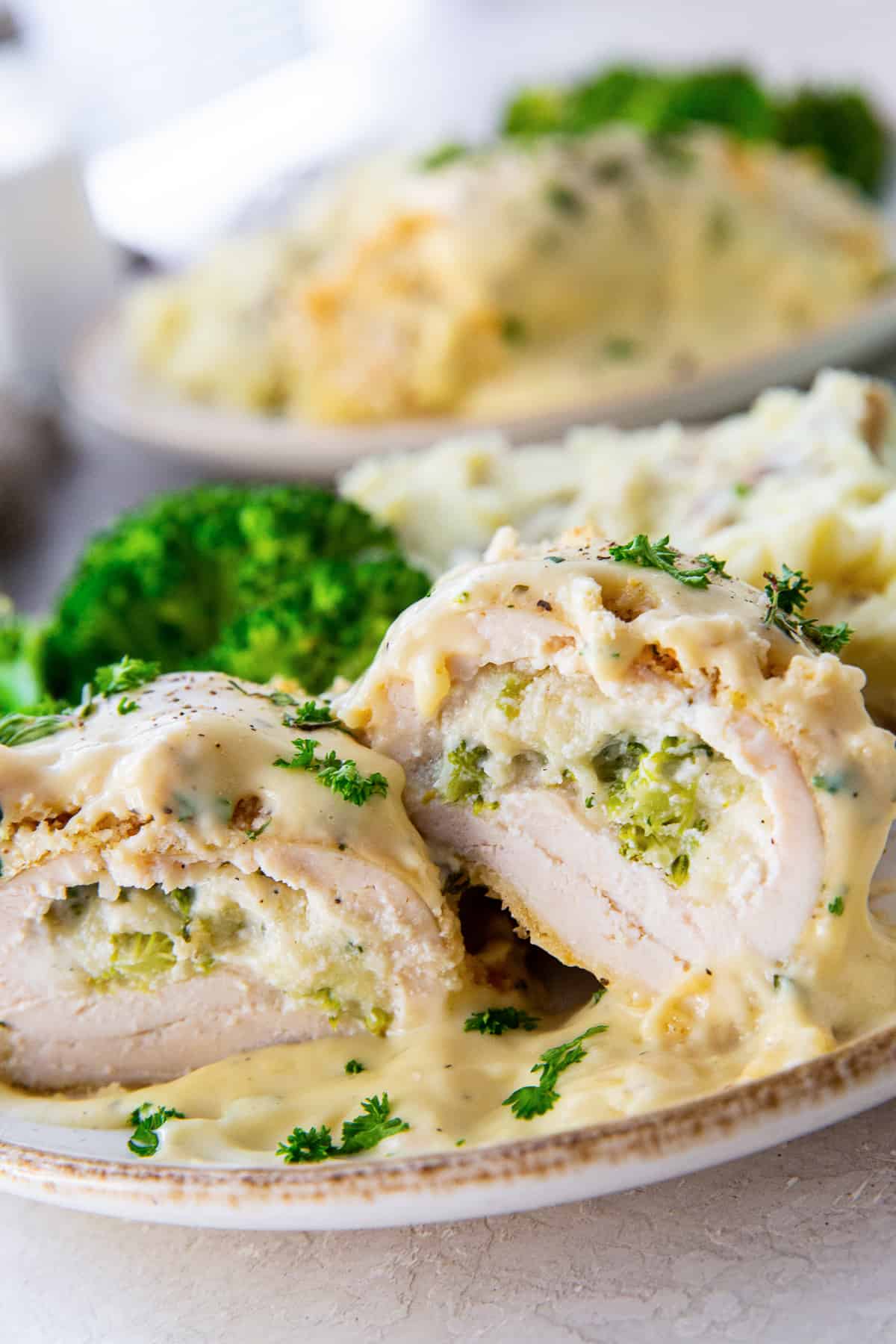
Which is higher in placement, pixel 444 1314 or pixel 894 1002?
pixel 894 1002

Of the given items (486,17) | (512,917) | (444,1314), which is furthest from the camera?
(486,17)

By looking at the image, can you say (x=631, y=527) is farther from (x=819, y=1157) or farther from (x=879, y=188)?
(x=879, y=188)

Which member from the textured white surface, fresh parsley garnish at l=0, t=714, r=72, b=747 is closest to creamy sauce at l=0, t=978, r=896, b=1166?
the textured white surface

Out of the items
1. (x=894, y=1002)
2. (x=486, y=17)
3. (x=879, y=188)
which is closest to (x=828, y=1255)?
(x=894, y=1002)

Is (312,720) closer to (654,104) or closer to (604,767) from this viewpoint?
(604,767)

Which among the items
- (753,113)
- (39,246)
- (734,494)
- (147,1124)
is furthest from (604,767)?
(753,113)

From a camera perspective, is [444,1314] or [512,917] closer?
[444,1314]

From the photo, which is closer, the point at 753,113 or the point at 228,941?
the point at 228,941
